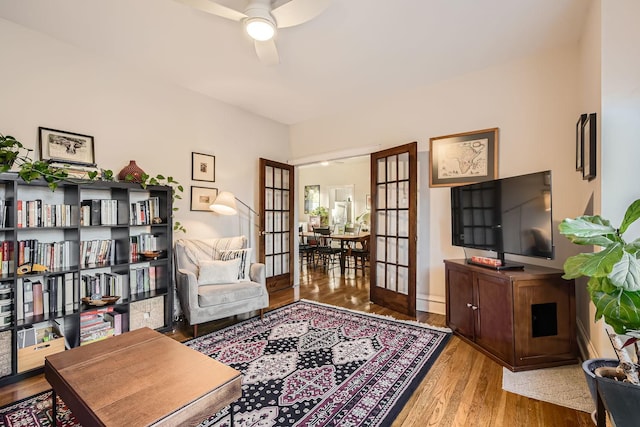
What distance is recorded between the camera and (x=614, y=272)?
1264 mm

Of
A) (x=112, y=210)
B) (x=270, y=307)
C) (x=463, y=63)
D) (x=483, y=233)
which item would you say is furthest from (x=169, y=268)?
(x=463, y=63)

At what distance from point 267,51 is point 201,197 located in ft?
7.03

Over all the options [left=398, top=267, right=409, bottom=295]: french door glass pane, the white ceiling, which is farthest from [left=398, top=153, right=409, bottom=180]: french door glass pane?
[left=398, top=267, right=409, bottom=295]: french door glass pane

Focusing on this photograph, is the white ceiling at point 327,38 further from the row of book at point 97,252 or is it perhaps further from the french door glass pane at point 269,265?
the french door glass pane at point 269,265

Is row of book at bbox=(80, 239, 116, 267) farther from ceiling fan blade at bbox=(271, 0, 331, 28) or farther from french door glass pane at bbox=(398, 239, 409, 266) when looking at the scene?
french door glass pane at bbox=(398, 239, 409, 266)

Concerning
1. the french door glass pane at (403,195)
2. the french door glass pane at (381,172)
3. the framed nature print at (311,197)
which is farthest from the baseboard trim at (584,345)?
the framed nature print at (311,197)

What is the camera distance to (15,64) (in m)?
2.48

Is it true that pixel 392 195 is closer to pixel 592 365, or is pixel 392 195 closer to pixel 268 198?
pixel 268 198

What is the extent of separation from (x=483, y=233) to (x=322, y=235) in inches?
151

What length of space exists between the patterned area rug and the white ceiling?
2.69 m

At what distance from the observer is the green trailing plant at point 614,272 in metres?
1.25

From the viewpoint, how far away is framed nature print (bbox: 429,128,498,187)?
322 cm

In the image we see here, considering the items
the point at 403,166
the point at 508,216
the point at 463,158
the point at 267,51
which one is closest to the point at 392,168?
the point at 403,166

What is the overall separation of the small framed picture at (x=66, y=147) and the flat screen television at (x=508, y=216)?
11.7 feet
